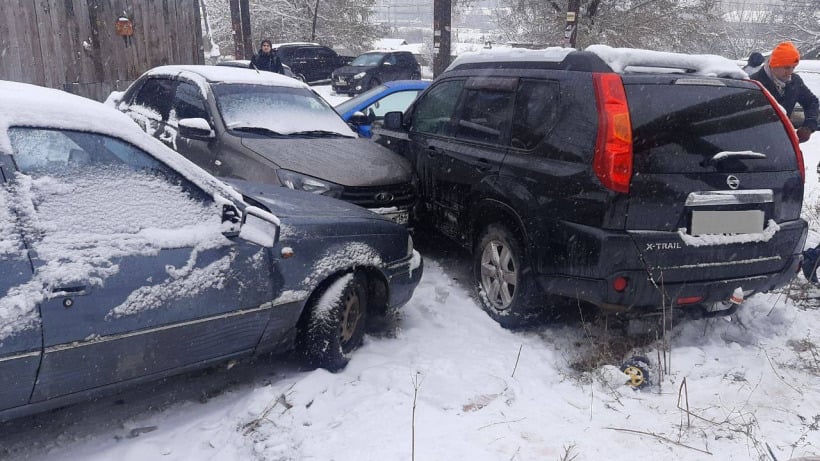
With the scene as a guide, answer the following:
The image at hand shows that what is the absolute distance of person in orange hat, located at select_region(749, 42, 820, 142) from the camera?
582 centimetres

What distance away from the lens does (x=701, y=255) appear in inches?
137

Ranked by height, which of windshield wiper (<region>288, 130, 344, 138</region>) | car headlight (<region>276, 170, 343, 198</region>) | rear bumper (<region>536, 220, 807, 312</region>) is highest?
windshield wiper (<region>288, 130, 344, 138</region>)

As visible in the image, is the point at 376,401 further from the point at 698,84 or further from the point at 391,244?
the point at 698,84

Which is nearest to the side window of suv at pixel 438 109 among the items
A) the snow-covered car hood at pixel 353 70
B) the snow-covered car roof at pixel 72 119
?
the snow-covered car roof at pixel 72 119

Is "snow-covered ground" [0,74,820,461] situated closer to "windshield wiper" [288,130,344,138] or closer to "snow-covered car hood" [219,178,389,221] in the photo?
"snow-covered car hood" [219,178,389,221]

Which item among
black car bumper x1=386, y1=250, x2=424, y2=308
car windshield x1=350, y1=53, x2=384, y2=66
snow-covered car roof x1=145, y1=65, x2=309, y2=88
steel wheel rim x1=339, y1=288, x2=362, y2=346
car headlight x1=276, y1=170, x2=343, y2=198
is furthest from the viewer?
car windshield x1=350, y1=53, x2=384, y2=66

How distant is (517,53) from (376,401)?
2715 mm

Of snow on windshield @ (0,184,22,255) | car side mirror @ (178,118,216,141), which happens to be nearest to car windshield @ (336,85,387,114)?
car side mirror @ (178,118,216,141)

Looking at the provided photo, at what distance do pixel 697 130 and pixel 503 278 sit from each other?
5.14ft

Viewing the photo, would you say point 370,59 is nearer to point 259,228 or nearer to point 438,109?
point 438,109

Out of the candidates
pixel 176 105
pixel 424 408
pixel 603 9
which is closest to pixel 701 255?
pixel 424 408

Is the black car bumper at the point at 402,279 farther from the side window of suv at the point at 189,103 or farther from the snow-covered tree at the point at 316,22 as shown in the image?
the snow-covered tree at the point at 316,22

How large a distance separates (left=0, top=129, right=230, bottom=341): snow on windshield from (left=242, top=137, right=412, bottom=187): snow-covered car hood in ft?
7.09

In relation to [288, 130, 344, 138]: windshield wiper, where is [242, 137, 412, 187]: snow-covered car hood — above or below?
below
